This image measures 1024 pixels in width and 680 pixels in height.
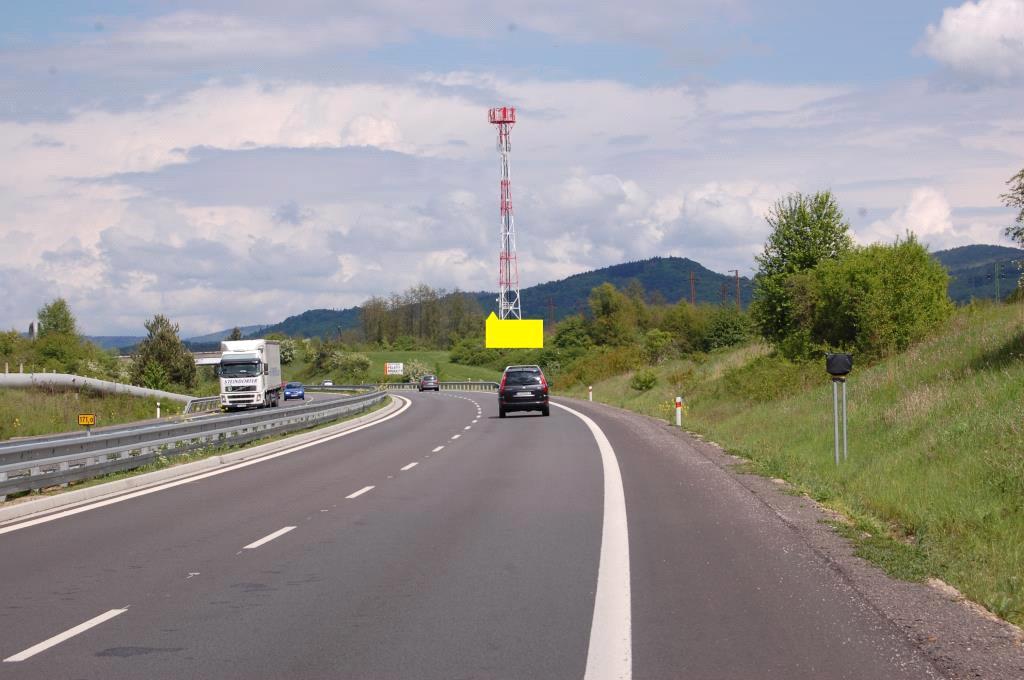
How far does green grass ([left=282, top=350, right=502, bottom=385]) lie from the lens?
144 m

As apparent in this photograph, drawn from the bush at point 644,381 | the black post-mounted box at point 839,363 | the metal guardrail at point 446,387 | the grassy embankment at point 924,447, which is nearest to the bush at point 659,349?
the metal guardrail at point 446,387

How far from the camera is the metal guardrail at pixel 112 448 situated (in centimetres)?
1617

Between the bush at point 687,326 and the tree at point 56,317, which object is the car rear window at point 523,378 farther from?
the tree at point 56,317

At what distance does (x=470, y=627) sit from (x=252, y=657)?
149 cm

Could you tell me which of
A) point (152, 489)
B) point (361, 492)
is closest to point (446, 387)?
point (152, 489)

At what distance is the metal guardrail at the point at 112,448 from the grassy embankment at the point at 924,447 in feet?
36.0

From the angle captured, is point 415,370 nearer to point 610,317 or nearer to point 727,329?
point 610,317

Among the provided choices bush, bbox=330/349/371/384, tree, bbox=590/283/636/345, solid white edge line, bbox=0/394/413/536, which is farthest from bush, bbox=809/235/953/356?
bush, bbox=330/349/371/384

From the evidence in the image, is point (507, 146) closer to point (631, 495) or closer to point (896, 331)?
point (896, 331)

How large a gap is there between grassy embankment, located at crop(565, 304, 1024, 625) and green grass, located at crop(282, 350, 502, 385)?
4029 inches

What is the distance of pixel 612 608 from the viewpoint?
319 inches

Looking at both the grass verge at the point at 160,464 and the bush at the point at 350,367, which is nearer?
the grass verge at the point at 160,464

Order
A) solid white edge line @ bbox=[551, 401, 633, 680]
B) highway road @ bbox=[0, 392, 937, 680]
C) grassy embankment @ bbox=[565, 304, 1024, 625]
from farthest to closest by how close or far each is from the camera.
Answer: grassy embankment @ bbox=[565, 304, 1024, 625], highway road @ bbox=[0, 392, 937, 680], solid white edge line @ bbox=[551, 401, 633, 680]

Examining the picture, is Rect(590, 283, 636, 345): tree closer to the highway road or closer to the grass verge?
the grass verge
